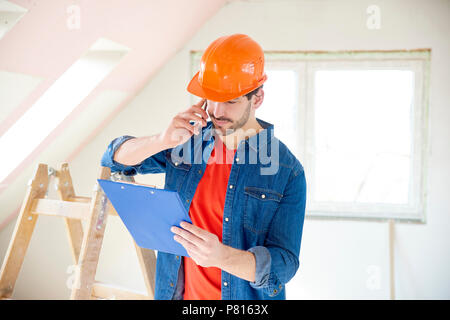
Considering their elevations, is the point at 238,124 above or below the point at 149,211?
above

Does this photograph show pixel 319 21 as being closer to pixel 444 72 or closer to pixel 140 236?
pixel 444 72

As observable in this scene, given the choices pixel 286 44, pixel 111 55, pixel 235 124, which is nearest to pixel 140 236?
pixel 235 124

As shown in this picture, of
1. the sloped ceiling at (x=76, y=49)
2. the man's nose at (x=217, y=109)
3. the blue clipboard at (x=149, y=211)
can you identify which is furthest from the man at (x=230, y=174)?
the sloped ceiling at (x=76, y=49)

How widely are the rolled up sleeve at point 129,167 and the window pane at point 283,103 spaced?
5.97 feet

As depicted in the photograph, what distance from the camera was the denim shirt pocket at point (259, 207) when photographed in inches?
46.5

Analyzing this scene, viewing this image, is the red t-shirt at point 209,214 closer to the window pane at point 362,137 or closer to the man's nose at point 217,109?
the man's nose at point 217,109

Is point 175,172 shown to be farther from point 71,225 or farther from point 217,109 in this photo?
point 71,225

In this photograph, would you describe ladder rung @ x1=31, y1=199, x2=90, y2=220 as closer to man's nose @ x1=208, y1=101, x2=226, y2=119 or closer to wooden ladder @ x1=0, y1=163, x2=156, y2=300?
wooden ladder @ x1=0, y1=163, x2=156, y2=300

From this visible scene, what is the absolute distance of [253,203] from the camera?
47.1 inches

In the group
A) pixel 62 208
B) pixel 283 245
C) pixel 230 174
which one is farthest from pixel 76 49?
pixel 283 245

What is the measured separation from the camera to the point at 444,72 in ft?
9.20

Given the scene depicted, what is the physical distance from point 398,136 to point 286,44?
1.07m

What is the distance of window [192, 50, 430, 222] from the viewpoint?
114 inches

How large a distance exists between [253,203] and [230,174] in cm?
11
